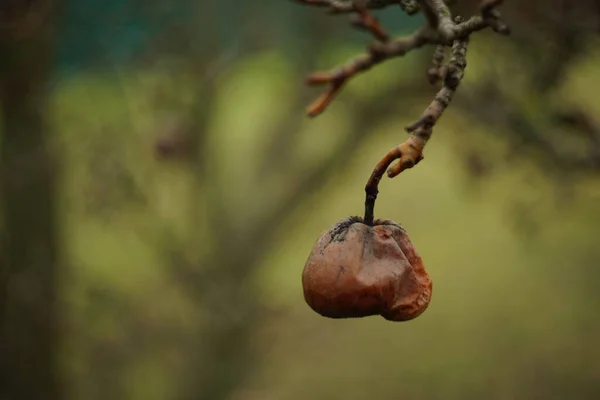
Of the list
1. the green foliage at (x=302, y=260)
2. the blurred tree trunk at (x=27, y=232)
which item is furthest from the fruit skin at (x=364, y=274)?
the blurred tree trunk at (x=27, y=232)

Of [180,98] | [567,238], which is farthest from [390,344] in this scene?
[180,98]

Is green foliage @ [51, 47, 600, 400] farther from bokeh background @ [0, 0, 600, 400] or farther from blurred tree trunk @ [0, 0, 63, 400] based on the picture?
blurred tree trunk @ [0, 0, 63, 400]

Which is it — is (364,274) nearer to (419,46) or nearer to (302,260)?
(419,46)

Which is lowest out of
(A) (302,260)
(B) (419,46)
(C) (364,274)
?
(A) (302,260)

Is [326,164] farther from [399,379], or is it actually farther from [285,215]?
[399,379]

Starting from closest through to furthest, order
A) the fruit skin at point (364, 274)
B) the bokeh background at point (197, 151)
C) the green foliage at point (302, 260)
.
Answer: the fruit skin at point (364, 274)
the bokeh background at point (197, 151)
the green foliage at point (302, 260)

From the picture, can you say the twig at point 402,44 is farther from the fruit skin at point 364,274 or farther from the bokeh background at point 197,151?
the bokeh background at point 197,151

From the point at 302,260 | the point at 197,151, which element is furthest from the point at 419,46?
the point at 302,260
